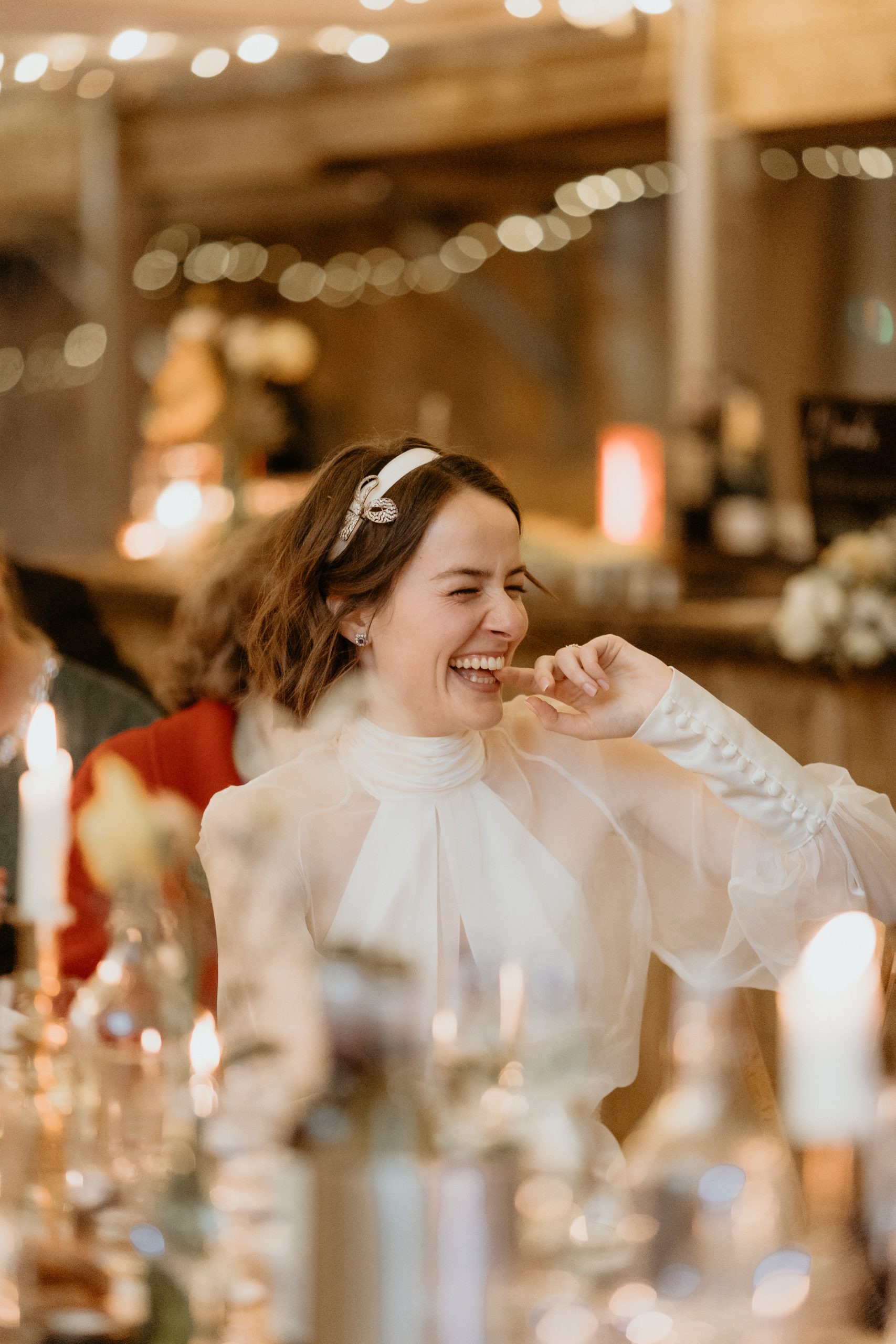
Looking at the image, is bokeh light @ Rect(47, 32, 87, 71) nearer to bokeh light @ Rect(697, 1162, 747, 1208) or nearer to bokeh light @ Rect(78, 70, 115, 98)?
bokeh light @ Rect(78, 70, 115, 98)

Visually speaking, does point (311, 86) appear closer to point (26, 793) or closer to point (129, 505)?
point (129, 505)

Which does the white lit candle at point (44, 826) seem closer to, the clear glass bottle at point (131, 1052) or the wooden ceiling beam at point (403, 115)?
the clear glass bottle at point (131, 1052)

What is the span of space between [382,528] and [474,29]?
8.16ft

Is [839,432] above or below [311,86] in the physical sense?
below

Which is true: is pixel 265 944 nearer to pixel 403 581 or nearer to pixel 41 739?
pixel 403 581

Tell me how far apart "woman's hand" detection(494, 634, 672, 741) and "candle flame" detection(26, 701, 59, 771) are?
815mm

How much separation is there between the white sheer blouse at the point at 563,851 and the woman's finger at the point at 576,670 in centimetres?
7

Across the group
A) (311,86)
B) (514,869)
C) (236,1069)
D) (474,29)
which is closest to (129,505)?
(311,86)

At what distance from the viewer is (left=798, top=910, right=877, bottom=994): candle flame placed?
1.01 metres

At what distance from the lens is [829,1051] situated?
968mm

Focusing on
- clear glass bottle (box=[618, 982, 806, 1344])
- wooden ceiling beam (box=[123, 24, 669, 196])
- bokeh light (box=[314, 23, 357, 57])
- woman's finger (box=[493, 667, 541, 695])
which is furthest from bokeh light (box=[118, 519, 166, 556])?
clear glass bottle (box=[618, 982, 806, 1344])

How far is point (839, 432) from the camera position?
3.23 meters

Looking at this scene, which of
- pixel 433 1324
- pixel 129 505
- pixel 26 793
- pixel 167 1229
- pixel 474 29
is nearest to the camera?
pixel 433 1324

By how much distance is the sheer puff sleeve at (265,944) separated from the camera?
979mm
